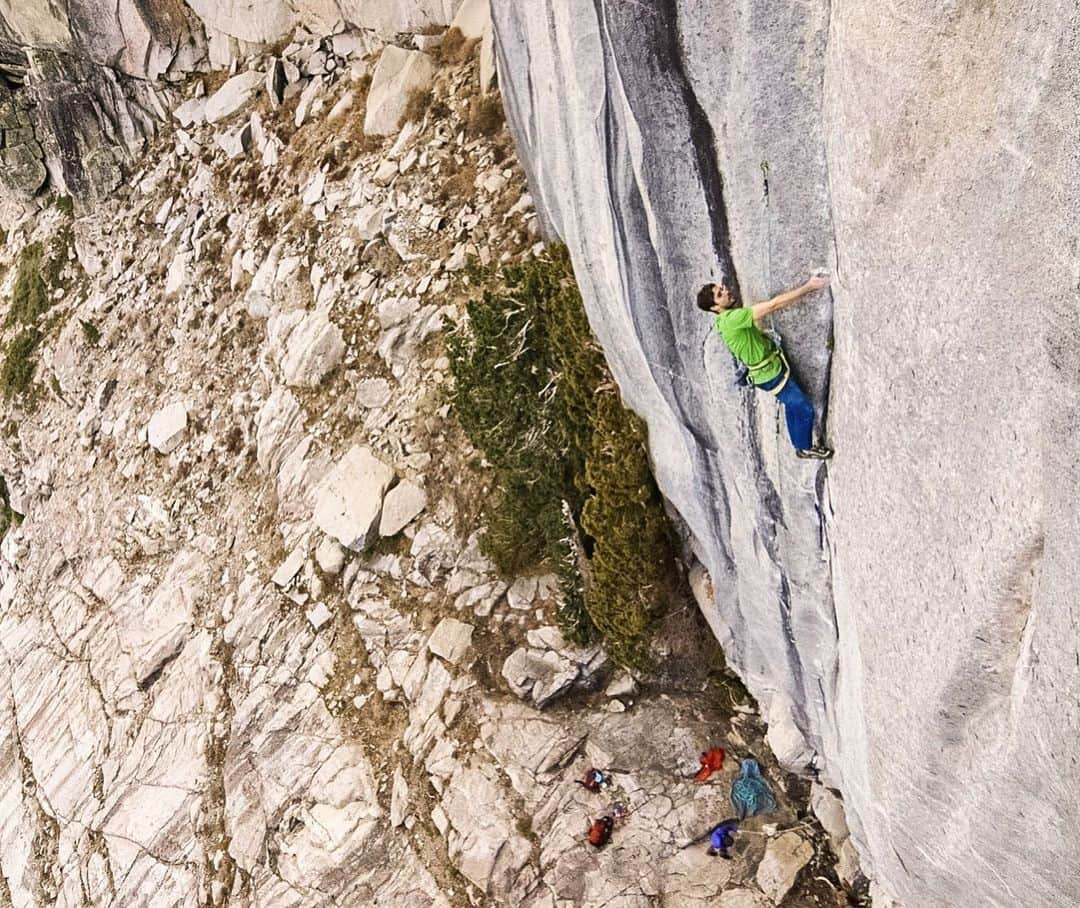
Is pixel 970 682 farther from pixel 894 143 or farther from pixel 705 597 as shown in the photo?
pixel 705 597

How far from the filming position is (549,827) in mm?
13023

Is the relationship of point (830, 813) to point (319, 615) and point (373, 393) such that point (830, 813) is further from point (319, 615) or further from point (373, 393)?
point (373, 393)

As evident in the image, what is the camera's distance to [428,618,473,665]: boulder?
14211mm

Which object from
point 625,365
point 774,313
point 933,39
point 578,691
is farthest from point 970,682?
point 578,691

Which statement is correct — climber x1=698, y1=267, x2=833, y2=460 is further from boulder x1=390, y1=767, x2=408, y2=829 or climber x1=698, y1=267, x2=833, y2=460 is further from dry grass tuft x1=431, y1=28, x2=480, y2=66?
dry grass tuft x1=431, y1=28, x2=480, y2=66

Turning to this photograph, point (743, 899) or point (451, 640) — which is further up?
point (451, 640)

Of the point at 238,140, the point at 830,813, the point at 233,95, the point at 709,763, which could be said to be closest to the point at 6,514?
the point at 238,140

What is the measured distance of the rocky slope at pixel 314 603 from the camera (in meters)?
13.2

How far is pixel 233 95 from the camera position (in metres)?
23.2

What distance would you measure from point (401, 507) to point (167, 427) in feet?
28.0

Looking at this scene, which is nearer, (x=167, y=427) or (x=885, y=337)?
(x=885, y=337)

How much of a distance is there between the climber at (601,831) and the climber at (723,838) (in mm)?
1539

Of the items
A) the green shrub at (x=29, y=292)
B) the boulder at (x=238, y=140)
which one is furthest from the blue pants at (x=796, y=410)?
the green shrub at (x=29, y=292)

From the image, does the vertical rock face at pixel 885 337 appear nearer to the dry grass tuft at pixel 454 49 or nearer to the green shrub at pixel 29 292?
the dry grass tuft at pixel 454 49
